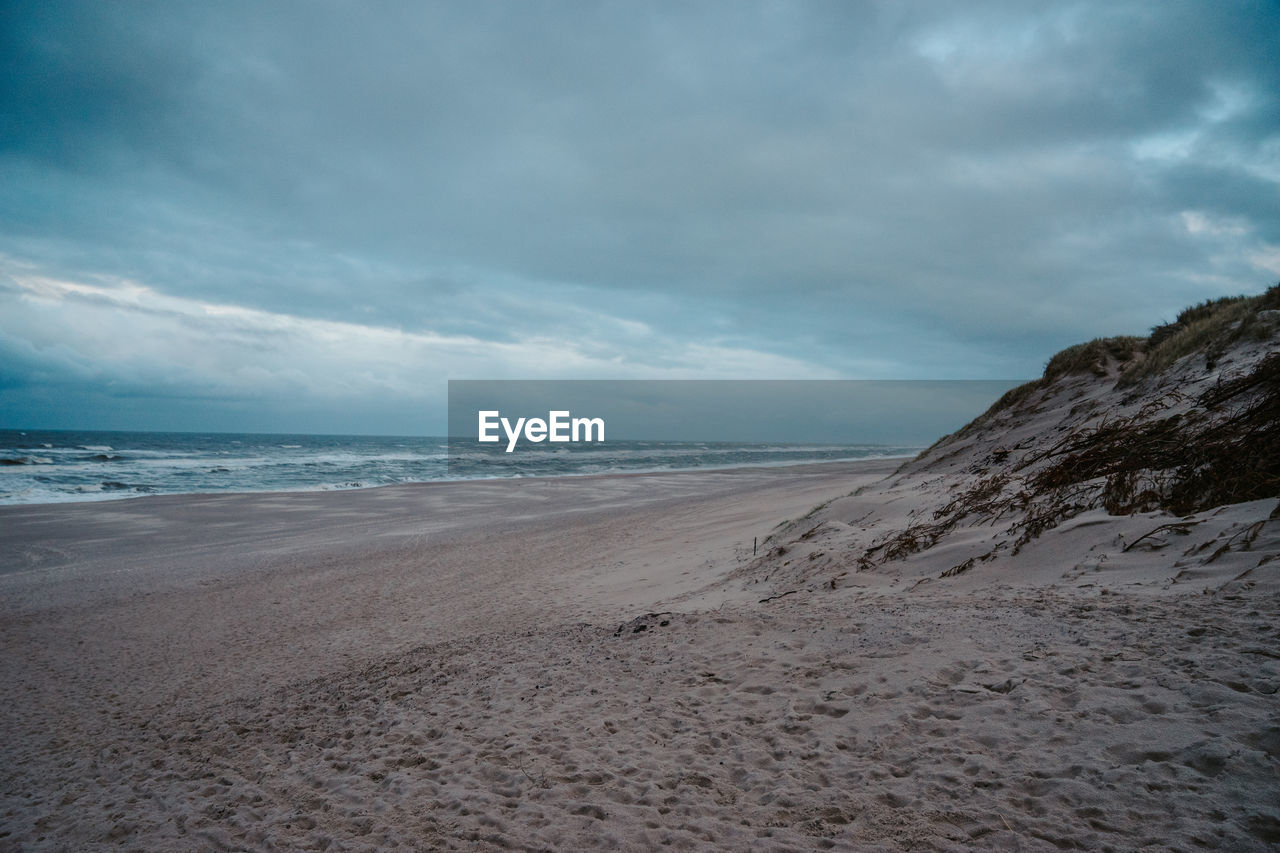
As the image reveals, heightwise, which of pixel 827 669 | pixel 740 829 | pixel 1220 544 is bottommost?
pixel 740 829

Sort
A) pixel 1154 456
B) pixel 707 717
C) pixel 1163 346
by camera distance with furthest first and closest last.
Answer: pixel 1163 346 < pixel 1154 456 < pixel 707 717

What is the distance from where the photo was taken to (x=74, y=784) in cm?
429

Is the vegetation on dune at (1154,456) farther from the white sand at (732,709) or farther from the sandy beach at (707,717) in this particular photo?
the sandy beach at (707,717)

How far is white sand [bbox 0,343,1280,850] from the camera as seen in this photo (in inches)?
102

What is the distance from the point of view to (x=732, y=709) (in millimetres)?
3754

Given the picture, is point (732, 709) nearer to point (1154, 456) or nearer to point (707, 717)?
point (707, 717)

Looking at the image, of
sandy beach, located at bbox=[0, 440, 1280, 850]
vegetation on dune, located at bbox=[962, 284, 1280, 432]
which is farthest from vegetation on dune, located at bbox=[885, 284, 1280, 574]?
sandy beach, located at bbox=[0, 440, 1280, 850]

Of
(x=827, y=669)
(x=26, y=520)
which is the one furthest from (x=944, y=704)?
(x=26, y=520)

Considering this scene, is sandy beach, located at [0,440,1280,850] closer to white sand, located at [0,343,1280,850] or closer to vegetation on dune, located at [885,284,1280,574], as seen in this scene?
white sand, located at [0,343,1280,850]

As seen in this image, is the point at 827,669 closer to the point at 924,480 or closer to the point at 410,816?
the point at 410,816

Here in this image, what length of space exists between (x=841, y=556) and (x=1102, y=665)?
3539 millimetres

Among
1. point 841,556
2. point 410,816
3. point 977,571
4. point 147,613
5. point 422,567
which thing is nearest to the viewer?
point 410,816

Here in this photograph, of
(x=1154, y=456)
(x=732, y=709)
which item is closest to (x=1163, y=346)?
(x=1154, y=456)

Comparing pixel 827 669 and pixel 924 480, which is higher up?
pixel 924 480
